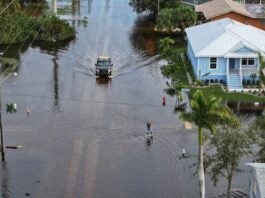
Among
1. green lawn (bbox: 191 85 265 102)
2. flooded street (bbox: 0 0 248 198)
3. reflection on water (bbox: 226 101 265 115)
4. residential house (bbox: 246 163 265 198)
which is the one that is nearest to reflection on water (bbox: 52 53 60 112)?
flooded street (bbox: 0 0 248 198)

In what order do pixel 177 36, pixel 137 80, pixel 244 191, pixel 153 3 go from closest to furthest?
pixel 244 191, pixel 137 80, pixel 177 36, pixel 153 3

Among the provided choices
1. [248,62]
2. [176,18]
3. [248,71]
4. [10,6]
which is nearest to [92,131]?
[248,71]

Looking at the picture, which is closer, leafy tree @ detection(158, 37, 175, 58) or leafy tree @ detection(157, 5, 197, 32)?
leafy tree @ detection(158, 37, 175, 58)

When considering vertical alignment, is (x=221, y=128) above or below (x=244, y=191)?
above

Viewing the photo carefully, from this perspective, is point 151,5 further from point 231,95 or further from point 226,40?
point 231,95

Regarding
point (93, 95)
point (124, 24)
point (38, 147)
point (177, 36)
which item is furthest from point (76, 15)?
point (38, 147)

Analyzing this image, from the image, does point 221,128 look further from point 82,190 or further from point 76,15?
point 76,15

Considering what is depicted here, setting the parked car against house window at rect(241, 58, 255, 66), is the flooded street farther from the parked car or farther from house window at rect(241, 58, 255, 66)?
house window at rect(241, 58, 255, 66)

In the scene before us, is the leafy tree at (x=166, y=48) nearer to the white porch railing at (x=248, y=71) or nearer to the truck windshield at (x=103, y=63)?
the truck windshield at (x=103, y=63)
